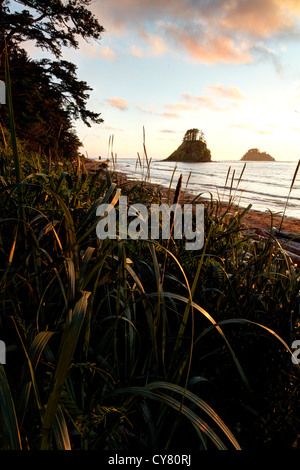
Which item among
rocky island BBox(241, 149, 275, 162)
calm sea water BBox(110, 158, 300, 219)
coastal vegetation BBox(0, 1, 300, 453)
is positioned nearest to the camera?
coastal vegetation BBox(0, 1, 300, 453)

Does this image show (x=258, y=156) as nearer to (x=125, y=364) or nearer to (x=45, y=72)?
(x=45, y=72)

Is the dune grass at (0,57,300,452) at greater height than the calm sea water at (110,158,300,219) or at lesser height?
lesser

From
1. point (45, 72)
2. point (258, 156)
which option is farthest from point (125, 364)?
point (258, 156)

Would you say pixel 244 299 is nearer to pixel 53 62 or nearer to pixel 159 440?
pixel 159 440

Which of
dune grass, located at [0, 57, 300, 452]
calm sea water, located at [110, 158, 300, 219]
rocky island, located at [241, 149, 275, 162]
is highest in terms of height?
rocky island, located at [241, 149, 275, 162]

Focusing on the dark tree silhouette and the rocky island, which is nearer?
the dark tree silhouette

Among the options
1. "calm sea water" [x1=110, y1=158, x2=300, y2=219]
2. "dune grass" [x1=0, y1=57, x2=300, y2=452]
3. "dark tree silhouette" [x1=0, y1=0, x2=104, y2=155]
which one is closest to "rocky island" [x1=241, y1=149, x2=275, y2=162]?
"calm sea water" [x1=110, y1=158, x2=300, y2=219]

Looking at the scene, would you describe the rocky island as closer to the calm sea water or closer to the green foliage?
the calm sea water

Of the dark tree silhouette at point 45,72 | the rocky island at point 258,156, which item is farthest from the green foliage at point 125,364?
Answer: the rocky island at point 258,156

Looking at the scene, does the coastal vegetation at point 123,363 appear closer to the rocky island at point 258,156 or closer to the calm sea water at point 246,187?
the calm sea water at point 246,187

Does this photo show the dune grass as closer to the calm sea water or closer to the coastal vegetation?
the coastal vegetation

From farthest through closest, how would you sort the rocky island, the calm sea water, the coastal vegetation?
the rocky island
the calm sea water
the coastal vegetation

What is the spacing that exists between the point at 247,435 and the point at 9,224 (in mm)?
1506

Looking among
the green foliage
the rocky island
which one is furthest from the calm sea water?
the rocky island
